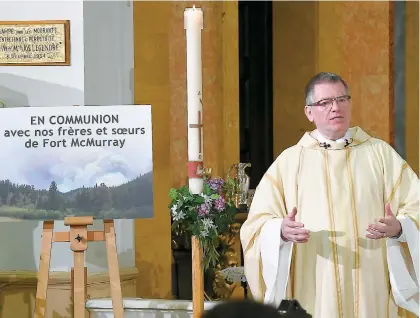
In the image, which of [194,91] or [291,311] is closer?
[291,311]

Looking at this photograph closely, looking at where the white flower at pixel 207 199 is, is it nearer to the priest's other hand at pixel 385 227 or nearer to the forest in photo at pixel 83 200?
the forest in photo at pixel 83 200

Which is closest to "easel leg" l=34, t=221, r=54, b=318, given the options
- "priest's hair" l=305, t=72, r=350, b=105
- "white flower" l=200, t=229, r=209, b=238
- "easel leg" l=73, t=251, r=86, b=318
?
"easel leg" l=73, t=251, r=86, b=318

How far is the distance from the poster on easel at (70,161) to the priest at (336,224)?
0.56 meters

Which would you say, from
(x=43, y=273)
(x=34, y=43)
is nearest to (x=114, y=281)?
(x=43, y=273)

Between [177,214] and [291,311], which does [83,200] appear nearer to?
[177,214]

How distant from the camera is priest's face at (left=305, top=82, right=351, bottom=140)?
302 cm

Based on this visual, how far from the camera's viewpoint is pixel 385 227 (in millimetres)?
2785

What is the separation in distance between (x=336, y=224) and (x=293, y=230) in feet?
1.01

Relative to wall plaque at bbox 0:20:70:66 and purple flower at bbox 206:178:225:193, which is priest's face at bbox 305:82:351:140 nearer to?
purple flower at bbox 206:178:225:193

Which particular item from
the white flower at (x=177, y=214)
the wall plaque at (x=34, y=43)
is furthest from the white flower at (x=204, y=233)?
the wall plaque at (x=34, y=43)

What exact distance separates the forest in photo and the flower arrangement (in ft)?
0.45

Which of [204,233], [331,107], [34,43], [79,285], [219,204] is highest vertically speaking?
[34,43]

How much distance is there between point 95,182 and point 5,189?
368 mm

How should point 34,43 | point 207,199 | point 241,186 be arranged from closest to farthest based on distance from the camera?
point 207,199 → point 34,43 → point 241,186
